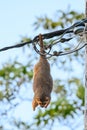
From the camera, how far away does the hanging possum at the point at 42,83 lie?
130 inches

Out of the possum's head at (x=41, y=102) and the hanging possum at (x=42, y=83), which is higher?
the hanging possum at (x=42, y=83)

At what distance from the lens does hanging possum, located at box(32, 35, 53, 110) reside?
3309 millimetres

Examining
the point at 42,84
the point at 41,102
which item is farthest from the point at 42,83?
the point at 41,102

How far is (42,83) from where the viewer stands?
3383 millimetres

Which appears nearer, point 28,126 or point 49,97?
point 49,97

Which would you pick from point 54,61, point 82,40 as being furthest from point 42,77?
point 54,61

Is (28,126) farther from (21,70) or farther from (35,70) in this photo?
(35,70)

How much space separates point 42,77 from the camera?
3.43 m

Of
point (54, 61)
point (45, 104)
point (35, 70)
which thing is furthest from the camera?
point (54, 61)

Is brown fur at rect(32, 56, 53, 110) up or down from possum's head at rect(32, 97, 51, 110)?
up

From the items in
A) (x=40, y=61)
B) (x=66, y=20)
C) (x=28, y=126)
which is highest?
(x=66, y=20)

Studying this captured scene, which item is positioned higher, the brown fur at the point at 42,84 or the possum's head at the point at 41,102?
the brown fur at the point at 42,84

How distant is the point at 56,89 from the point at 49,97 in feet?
15.7

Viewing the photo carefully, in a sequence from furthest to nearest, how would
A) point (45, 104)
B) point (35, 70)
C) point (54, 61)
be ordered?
1. point (54, 61)
2. point (35, 70)
3. point (45, 104)
